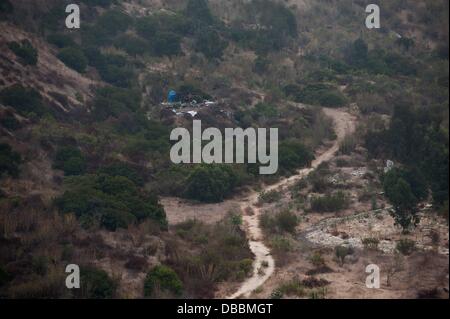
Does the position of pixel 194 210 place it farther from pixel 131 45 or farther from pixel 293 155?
pixel 131 45

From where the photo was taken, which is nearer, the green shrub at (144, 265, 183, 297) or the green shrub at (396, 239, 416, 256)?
the green shrub at (144, 265, 183, 297)

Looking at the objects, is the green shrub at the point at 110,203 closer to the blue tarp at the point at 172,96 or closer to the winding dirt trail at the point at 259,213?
the winding dirt trail at the point at 259,213

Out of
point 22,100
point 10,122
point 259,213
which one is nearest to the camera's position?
point 259,213

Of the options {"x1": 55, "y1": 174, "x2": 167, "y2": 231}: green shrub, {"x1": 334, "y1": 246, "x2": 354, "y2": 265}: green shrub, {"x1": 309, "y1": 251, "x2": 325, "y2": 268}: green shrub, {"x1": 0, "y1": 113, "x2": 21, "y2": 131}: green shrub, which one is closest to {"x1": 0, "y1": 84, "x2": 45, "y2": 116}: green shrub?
{"x1": 0, "y1": 113, "x2": 21, "y2": 131}: green shrub

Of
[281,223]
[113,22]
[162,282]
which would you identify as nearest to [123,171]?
[281,223]

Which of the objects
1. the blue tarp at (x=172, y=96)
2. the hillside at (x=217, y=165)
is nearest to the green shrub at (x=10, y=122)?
the hillside at (x=217, y=165)

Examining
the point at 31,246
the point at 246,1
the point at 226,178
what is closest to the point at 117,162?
the point at 226,178

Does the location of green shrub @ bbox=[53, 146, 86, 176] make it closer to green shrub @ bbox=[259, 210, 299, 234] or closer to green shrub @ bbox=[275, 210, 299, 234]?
green shrub @ bbox=[259, 210, 299, 234]
